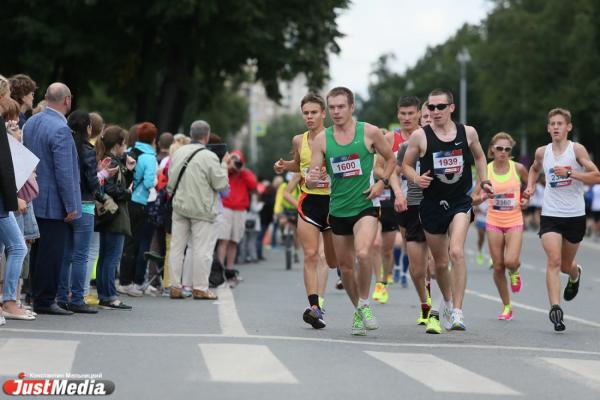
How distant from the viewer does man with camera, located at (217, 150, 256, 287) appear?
20.3 m

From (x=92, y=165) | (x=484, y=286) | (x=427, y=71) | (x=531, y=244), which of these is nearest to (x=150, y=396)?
(x=92, y=165)

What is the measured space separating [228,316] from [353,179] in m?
2.45

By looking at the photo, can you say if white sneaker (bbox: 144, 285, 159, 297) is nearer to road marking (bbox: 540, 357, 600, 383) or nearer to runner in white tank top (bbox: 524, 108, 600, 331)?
runner in white tank top (bbox: 524, 108, 600, 331)

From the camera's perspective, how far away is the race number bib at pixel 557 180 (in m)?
13.2

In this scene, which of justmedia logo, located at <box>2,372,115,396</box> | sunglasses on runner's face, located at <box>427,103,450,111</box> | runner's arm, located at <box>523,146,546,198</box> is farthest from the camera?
runner's arm, located at <box>523,146,546,198</box>

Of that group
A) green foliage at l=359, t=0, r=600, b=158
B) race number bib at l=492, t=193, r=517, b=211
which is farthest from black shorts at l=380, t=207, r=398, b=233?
green foliage at l=359, t=0, r=600, b=158

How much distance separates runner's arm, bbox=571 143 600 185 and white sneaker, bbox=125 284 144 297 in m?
5.87

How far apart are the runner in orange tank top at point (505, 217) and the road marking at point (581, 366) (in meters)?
4.03

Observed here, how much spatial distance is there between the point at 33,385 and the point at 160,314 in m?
5.60

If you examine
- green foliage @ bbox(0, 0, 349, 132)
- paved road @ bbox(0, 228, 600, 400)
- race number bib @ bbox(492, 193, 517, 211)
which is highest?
green foliage @ bbox(0, 0, 349, 132)

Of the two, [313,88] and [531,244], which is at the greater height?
[313,88]

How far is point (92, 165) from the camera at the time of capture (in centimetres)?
1320

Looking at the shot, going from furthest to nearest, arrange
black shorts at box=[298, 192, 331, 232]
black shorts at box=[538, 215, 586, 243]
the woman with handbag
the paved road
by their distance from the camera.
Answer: the woman with handbag < black shorts at box=[538, 215, 586, 243] < black shorts at box=[298, 192, 331, 232] < the paved road

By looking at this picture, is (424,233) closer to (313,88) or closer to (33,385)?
(33,385)
